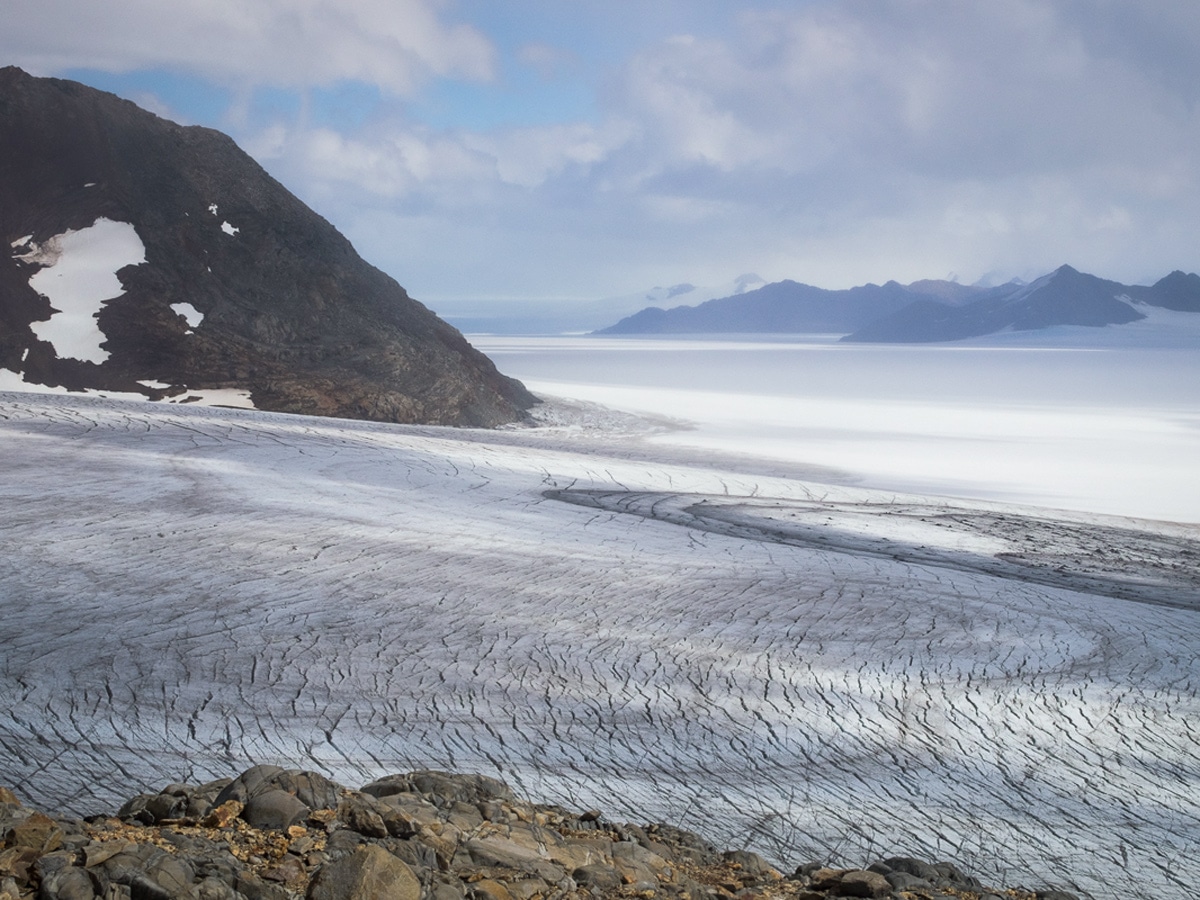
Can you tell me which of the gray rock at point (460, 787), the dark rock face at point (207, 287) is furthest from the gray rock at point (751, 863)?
the dark rock face at point (207, 287)

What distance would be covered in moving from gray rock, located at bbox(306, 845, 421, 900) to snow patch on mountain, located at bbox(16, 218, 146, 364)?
17.6m

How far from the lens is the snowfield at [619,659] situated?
140 inches

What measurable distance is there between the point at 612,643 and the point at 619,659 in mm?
227

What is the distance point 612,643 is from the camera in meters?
5.11

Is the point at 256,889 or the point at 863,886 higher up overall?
the point at 256,889

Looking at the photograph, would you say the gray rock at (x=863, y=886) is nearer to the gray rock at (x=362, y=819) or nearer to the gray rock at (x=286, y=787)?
the gray rock at (x=362, y=819)

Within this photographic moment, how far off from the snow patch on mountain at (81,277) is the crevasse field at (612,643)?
782 centimetres

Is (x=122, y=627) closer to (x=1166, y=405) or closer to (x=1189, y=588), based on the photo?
(x=1189, y=588)

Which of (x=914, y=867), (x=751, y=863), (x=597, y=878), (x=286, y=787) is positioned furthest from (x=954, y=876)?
(x=286, y=787)

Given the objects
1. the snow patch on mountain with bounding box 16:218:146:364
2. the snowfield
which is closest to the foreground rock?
the snowfield

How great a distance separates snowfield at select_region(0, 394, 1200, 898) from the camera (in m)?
3.54

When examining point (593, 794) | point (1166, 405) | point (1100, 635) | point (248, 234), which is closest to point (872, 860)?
point (593, 794)

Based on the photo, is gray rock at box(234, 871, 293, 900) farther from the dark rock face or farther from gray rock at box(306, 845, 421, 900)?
the dark rock face

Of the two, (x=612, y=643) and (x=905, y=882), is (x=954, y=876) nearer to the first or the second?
(x=905, y=882)
